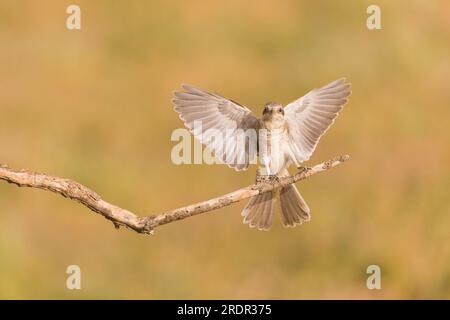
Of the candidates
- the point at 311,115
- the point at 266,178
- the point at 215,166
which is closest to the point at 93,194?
the point at 266,178

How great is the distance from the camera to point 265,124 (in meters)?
7.79

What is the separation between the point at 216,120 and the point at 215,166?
507 cm

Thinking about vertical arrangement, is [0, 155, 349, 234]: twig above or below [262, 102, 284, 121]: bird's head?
below

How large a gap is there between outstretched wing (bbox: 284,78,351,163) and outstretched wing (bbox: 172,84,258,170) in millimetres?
261

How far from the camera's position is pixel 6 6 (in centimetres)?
1656

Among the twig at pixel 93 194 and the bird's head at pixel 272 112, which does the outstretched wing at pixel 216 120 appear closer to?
the bird's head at pixel 272 112

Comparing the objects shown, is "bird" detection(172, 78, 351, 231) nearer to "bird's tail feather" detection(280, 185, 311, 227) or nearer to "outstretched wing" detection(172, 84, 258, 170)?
"outstretched wing" detection(172, 84, 258, 170)

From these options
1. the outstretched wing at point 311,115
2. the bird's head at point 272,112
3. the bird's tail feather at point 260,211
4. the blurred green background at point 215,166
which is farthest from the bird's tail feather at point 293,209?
the blurred green background at point 215,166

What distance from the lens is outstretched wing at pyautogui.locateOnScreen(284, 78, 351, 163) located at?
7879 mm

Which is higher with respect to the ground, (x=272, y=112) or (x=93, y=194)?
(x=272, y=112)

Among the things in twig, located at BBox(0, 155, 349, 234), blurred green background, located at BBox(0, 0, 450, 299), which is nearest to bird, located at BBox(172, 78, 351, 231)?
twig, located at BBox(0, 155, 349, 234)

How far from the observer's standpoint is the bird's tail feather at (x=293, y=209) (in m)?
8.19

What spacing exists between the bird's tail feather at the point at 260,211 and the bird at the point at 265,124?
47cm

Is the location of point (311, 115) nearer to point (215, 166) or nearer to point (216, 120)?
point (216, 120)
